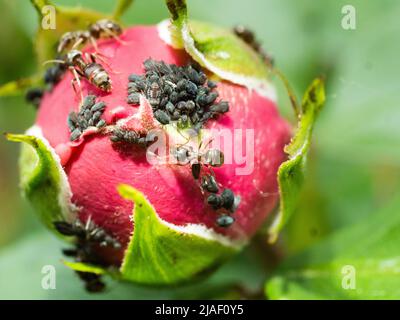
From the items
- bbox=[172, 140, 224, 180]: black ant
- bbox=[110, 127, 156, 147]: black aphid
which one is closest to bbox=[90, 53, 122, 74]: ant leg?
bbox=[110, 127, 156, 147]: black aphid

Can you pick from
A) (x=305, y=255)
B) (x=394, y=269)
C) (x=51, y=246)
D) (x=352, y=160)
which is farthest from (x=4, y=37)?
(x=394, y=269)

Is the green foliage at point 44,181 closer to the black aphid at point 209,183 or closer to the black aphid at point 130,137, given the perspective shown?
the black aphid at point 130,137

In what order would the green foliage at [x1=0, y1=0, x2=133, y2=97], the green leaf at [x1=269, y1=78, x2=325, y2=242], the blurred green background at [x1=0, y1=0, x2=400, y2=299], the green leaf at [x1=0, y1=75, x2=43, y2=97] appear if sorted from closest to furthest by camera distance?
the green leaf at [x1=269, y1=78, x2=325, y2=242] → the green foliage at [x1=0, y1=0, x2=133, y2=97] → the green leaf at [x1=0, y1=75, x2=43, y2=97] → the blurred green background at [x1=0, y1=0, x2=400, y2=299]

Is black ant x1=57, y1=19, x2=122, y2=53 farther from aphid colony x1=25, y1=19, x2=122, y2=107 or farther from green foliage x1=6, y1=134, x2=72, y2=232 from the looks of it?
green foliage x1=6, y1=134, x2=72, y2=232

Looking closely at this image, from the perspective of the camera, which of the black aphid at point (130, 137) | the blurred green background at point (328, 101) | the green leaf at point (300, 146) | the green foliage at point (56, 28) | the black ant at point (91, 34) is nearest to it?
the black aphid at point (130, 137)

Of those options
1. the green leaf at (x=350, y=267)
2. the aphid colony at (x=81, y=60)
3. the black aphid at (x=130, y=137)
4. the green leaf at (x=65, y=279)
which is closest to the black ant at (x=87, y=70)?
Result: the aphid colony at (x=81, y=60)

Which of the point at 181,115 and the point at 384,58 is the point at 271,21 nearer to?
the point at 384,58
